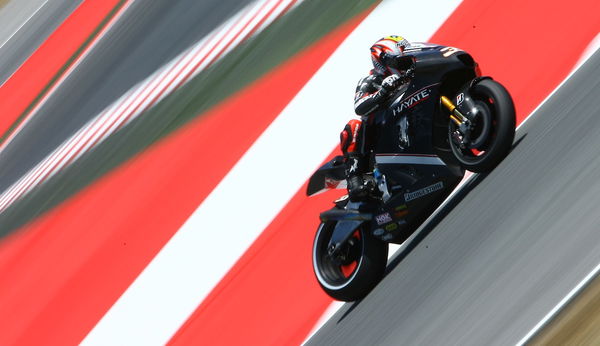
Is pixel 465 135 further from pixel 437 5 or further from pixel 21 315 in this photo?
pixel 21 315

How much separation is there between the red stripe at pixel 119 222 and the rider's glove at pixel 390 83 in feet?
14.7

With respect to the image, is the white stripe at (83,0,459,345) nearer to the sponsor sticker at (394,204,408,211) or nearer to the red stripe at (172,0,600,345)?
the red stripe at (172,0,600,345)

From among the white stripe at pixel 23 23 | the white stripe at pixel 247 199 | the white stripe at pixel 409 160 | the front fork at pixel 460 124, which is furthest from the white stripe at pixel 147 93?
the front fork at pixel 460 124

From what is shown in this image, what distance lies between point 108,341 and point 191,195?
2.24m

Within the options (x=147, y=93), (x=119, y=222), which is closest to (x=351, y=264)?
(x=119, y=222)

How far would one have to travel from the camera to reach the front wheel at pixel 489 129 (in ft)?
22.2

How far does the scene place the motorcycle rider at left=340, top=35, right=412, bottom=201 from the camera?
7770 mm

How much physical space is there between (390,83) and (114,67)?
850 centimetres

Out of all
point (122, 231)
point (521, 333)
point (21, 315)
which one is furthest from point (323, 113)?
point (521, 333)

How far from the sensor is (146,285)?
36.0 feet

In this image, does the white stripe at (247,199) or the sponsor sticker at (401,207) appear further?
the white stripe at (247,199)

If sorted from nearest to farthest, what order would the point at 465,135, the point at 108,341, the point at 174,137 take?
the point at 465,135, the point at 108,341, the point at 174,137

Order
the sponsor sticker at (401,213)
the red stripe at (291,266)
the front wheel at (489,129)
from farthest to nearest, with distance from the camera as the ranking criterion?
the red stripe at (291,266) → the sponsor sticker at (401,213) → the front wheel at (489,129)

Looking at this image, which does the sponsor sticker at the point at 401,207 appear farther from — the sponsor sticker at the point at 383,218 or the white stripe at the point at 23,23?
the white stripe at the point at 23,23
